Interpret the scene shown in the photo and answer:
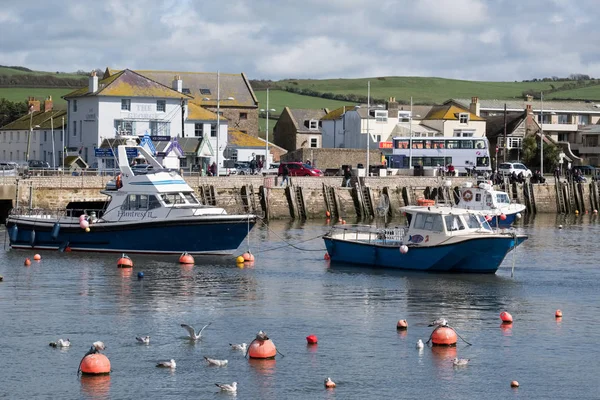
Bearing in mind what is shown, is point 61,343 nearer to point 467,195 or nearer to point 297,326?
point 297,326

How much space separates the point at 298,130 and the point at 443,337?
9713 cm

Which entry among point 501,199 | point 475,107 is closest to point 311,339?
point 501,199

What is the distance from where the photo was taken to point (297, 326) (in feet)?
Answer: 116

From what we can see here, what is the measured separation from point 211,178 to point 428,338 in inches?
1841

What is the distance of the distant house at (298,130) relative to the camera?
424 ft

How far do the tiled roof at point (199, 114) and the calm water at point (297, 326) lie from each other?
4791 cm

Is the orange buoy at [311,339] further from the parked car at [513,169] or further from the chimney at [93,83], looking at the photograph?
the chimney at [93,83]

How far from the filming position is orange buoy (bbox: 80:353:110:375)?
28828mm

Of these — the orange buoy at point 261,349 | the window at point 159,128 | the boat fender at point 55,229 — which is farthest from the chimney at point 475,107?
the orange buoy at point 261,349

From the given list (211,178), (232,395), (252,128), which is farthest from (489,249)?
(252,128)

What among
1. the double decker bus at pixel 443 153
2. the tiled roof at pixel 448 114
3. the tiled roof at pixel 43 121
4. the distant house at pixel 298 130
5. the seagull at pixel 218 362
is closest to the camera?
the seagull at pixel 218 362

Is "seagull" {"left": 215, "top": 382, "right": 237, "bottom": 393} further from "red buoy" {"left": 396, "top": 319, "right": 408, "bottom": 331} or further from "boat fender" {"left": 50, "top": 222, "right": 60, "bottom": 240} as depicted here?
"boat fender" {"left": 50, "top": 222, "right": 60, "bottom": 240}

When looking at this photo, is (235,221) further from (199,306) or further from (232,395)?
(232,395)

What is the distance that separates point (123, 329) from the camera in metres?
34.8
